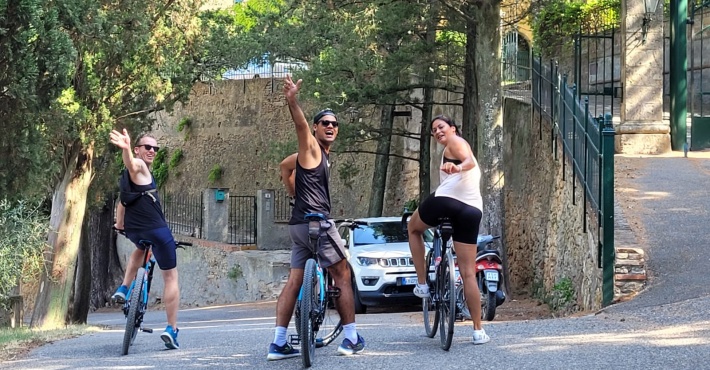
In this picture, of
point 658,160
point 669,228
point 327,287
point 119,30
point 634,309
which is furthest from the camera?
point 658,160

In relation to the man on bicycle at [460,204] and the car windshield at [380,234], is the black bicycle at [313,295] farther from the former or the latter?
the car windshield at [380,234]

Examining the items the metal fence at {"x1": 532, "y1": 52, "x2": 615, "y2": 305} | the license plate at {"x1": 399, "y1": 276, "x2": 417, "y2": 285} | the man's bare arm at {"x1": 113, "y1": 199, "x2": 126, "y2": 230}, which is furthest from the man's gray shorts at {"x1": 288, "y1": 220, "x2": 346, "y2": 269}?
the license plate at {"x1": 399, "y1": 276, "x2": 417, "y2": 285}

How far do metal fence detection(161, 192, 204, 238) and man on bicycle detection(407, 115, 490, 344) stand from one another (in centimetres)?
2305

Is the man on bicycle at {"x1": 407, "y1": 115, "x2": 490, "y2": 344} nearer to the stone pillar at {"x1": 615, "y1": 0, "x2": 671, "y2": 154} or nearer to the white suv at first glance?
the white suv

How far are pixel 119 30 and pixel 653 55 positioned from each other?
8795mm

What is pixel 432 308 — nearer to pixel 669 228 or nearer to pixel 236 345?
pixel 236 345

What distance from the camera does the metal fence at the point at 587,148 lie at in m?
11.2

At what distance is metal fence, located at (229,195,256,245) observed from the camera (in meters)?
29.8

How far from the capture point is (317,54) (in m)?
23.7

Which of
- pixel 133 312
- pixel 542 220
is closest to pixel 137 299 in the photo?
pixel 133 312

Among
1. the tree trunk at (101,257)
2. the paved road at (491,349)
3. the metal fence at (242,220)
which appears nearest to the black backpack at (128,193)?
the paved road at (491,349)

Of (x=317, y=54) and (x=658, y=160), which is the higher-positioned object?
(x=317, y=54)

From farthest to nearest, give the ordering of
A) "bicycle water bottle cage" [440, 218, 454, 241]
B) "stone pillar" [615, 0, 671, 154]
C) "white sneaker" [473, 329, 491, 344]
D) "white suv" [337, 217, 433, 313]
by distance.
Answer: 1. "stone pillar" [615, 0, 671, 154]
2. "white suv" [337, 217, 433, 313]
3. "white sneaker" [473, 329, 491, 344]
4. "bicycle water bottle cage" [440, 218, 454, 241]

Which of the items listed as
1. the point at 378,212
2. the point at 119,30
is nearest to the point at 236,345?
the point at 119,30
